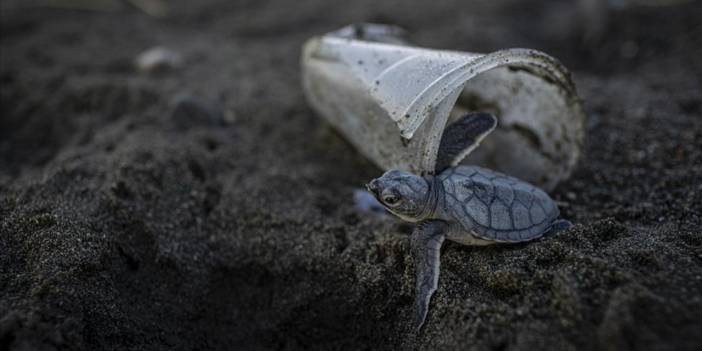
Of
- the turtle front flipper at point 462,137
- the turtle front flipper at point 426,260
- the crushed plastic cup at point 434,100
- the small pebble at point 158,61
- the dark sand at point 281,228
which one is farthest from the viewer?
the small pebble at point 158,61

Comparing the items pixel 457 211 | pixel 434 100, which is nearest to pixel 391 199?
pixel 457 211

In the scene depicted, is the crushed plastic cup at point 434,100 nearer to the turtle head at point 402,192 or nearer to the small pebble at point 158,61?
the turtle head at point 402,192

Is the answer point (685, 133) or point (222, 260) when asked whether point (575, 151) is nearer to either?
point (685, 133)

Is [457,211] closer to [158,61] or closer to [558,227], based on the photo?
[558,227]

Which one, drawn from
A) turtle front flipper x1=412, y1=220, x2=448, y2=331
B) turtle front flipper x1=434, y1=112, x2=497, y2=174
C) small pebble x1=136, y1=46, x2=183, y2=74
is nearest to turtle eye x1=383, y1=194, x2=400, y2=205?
A: turtle front flipper x1=412, y1=220, x2=448, y2=331

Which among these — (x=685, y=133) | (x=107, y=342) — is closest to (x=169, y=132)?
(x=107, y=342)

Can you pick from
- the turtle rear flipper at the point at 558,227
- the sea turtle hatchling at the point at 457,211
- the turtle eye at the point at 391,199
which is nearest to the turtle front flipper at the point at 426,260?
the sea turtle hatchling at the point at 457,211
